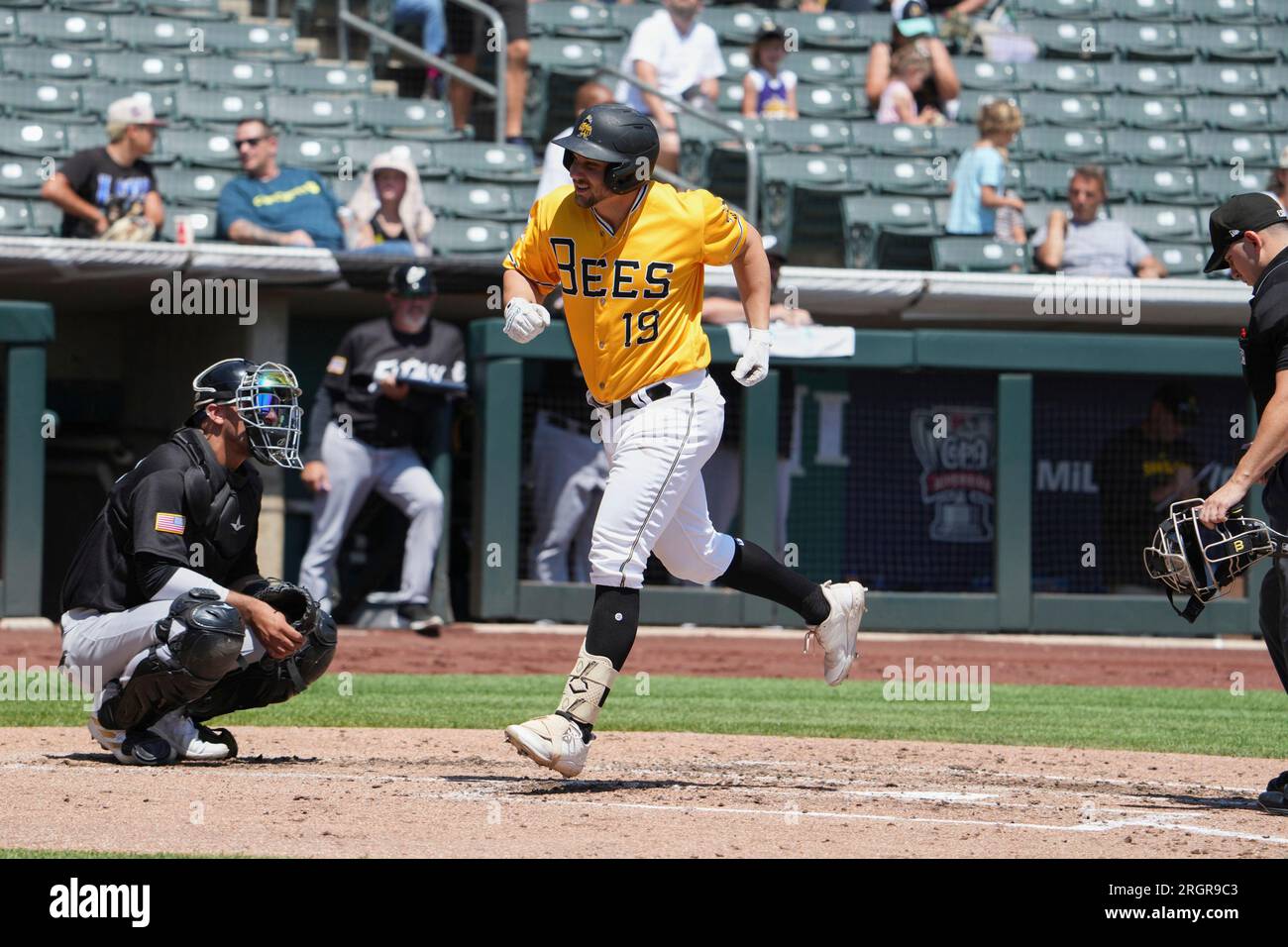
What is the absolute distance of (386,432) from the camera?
33.9 ft

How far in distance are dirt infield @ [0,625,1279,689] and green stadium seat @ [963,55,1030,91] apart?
501 centimetres

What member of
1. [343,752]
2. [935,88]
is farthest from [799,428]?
[343,752]

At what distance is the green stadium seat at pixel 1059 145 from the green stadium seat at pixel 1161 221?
0.85 m

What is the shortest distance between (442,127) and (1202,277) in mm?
5206

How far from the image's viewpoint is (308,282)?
10.5 metres

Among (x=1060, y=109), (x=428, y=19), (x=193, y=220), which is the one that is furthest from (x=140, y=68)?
(x=1060, y=109)

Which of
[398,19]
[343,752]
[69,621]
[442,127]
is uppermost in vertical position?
[398,19]

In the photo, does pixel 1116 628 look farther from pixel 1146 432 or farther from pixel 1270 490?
pixel 1270 490

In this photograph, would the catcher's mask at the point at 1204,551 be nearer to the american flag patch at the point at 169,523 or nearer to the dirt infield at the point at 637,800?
the dirt infield at the point at 637,800

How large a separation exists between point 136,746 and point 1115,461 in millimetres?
7228

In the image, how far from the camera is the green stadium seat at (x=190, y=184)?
1145 cm

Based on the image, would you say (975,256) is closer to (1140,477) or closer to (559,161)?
(1140,477)

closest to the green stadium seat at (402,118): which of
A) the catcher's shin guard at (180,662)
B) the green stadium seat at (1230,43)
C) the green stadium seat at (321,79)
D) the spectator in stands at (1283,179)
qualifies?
the green stadium seat at (321,79)

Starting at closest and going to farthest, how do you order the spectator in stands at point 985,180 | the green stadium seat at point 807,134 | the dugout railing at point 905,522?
1. the dugout railing at point 905,522
2. the spectator in stands at point 985,180
3. the green stadium seat at point 807,134
